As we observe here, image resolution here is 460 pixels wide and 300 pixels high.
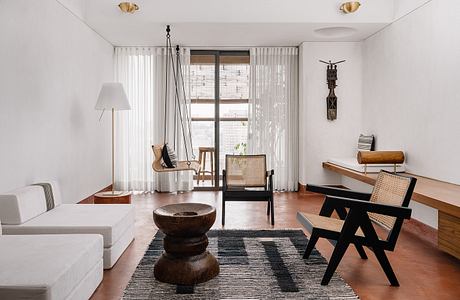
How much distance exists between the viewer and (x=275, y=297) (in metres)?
2.51

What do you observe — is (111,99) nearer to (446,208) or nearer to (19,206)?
(19,206)

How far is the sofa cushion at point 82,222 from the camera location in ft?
9.62

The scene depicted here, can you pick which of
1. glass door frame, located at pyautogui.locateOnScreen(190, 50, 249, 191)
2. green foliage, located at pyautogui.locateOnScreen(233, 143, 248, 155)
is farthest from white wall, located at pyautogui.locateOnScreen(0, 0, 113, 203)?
green foliage, located at pyautogui.locateOnScreen(233, 143, 248, 155)

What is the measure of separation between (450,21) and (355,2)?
1433 millimetres

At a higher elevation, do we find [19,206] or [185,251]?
[19,206]

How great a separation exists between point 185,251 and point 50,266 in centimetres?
95

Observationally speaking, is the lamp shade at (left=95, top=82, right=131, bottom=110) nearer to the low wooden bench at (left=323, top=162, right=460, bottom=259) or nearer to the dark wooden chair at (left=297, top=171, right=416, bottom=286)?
the dark wooden chair at (left=297, top=171, right=416, bottom=286)

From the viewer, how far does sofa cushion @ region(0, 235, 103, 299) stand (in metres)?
1.83

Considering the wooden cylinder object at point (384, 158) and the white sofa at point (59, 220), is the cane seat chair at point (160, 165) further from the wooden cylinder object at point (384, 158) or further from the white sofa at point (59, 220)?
the wooden cylinder object at point (384, 158)

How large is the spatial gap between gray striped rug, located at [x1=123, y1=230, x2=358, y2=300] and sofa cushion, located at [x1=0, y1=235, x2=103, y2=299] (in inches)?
16.0

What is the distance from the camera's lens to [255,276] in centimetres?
285

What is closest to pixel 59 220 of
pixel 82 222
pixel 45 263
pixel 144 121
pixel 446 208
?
pixel 82 222

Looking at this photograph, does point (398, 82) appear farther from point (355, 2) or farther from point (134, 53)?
point (134, 53)

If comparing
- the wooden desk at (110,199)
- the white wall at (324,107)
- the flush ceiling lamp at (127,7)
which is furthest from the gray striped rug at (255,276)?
the flush ceiling lamp at (127,7)
